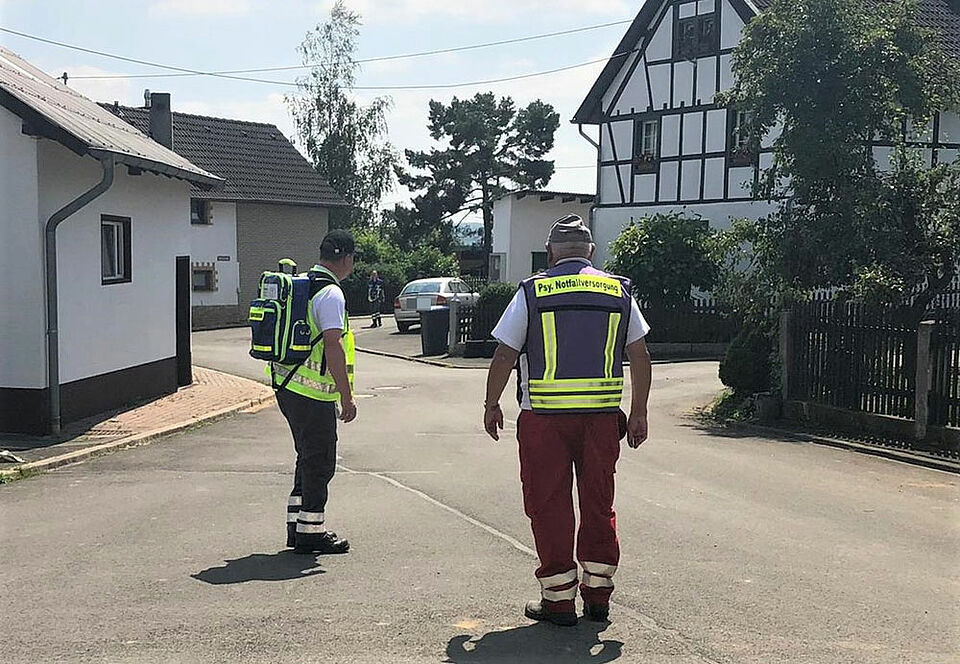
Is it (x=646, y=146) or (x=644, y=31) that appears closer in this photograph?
(x=644, y=31)

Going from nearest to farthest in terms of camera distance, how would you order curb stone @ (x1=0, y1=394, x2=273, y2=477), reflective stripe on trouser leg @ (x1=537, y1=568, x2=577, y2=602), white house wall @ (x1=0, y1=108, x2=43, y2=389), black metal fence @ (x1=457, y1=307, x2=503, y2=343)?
reflective stripe on trouser leg @ (x1=537, y1=568, x2=577, y2=602) < curb stone @ (x1=0, y1=394, x2=273, y2=477) < white house wall @ (x1=0, y1=108, x2=43, y2=389) < black metal fence @ (x1=457, y1=307, x2=503, y2=343)

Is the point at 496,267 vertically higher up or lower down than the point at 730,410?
higher up

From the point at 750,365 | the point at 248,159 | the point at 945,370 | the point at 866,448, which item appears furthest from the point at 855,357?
the point at 248,159

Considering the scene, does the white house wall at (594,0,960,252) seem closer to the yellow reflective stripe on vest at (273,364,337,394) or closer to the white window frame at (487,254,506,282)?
the white window frame at (487,254,506,282)

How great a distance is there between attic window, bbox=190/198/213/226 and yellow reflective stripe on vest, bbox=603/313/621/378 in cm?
3407

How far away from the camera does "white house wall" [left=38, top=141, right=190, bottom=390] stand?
12.1 metres

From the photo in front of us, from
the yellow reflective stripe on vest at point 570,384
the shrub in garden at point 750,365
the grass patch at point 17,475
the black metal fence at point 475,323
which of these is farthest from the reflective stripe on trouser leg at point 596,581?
the black metal fence at point 475,323

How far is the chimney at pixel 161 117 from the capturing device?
18.7 meters

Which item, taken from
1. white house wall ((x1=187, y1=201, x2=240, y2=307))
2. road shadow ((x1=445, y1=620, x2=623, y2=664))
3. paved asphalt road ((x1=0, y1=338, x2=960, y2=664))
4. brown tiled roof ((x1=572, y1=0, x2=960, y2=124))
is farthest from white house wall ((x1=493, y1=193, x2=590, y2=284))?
road shadow ((x1=445, y1=620, x2=623, y2=664))

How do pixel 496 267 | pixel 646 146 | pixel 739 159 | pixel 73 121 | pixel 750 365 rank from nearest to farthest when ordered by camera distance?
pixel 73 121 < pixel 750 365 < pixel 739 159 < pixel 646 146 < pixel 496 267

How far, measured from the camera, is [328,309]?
6336 millimetres

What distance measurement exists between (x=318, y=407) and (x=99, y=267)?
7.86 metres

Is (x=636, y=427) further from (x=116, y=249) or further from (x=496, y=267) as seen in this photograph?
(x=496, y=267)

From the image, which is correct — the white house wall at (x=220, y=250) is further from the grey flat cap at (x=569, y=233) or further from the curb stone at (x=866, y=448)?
the grey flat cap at (x=569, y=233)
